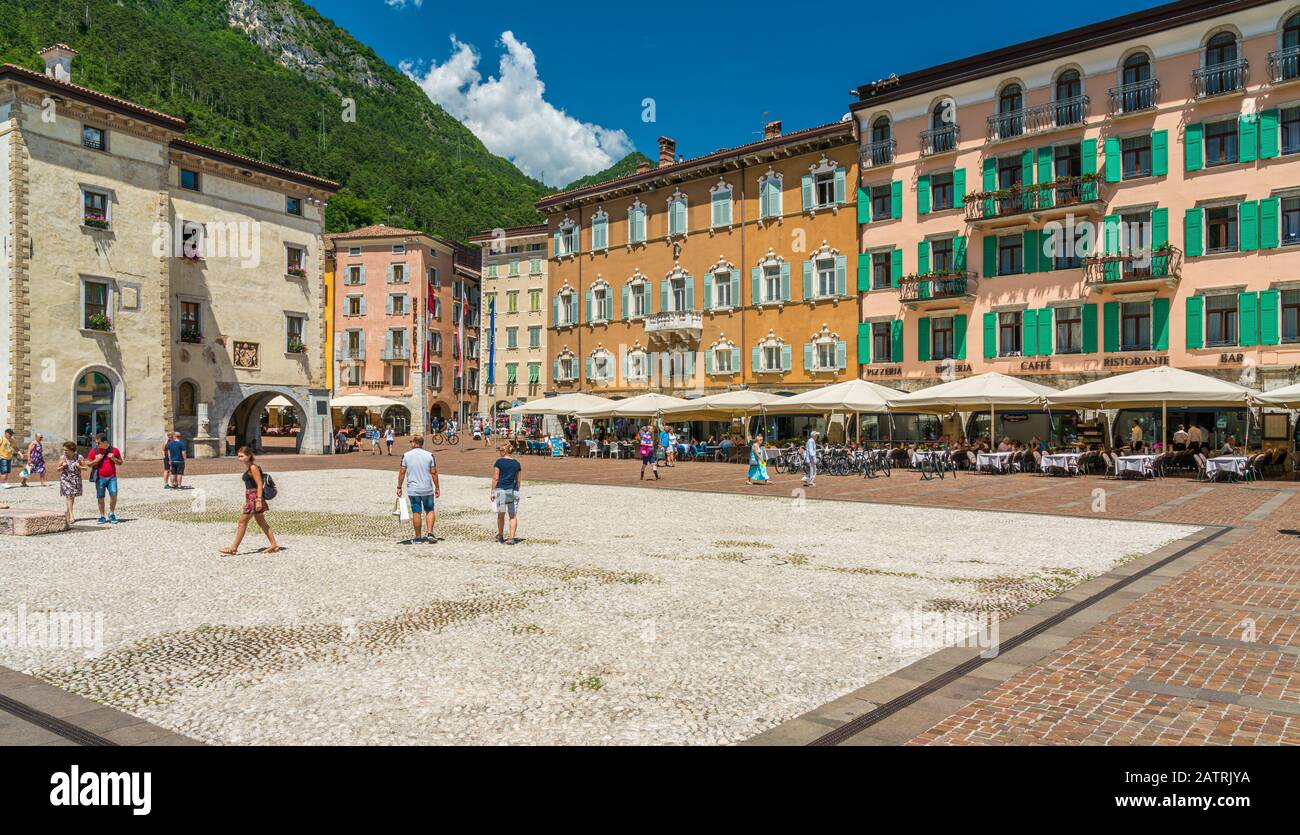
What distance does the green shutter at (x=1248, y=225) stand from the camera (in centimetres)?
2811

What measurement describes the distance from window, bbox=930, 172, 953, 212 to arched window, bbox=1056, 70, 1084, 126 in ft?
15.0

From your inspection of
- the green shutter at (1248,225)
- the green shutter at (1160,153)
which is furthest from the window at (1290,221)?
the green shutter at (1160,153)

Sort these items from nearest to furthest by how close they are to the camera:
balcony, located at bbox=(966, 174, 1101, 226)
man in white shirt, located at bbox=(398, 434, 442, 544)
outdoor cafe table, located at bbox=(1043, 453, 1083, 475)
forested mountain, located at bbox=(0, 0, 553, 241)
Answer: man in white shirt, located at bbox=(398, 434, 442, 544) → outdoor cafe table, located at bbox=(1043, 453, 1083, 475) → balcony, located at bbox=(966, 174, 1101, 226) → forested mountain, located at bbox=(0, 0, 553, 241)

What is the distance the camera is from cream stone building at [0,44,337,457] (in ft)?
103

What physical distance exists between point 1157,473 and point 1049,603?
69.0 ft

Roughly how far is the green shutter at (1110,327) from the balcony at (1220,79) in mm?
7593

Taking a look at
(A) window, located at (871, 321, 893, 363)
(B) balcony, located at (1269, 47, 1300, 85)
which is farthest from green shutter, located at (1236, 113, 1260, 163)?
(A) window, located at (871, 321, 893, 363)

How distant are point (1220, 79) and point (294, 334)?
40.9 meters

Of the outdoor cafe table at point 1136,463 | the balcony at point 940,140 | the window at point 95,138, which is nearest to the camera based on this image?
the outdoor cafe table at point 1136,463

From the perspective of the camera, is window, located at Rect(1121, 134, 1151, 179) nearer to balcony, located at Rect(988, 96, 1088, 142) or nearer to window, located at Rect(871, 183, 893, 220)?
balcony, located at Rect(988, 96, 1088, 142)

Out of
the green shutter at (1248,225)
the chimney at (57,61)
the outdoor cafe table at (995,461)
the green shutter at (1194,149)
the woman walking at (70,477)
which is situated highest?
the chimney at (57,61)

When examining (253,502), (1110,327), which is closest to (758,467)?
(1110,327)

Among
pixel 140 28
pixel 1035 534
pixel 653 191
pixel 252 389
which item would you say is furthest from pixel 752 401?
pixel 140 28

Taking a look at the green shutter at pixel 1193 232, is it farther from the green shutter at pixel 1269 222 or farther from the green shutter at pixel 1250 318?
the green shutter at pixel 1250 318
